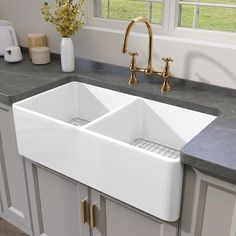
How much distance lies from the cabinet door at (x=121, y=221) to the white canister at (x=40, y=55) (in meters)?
1.01

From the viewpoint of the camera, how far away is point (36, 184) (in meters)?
1.74

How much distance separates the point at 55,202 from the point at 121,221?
42cm

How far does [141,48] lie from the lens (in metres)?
1.88

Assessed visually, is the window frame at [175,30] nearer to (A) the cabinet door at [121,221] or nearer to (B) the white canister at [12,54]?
(B) the white canister at [12,54]

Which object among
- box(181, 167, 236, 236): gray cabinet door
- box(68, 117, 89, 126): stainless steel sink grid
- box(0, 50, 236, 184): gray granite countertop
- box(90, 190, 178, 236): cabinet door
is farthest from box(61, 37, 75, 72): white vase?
box(181, 167, 236, 236): gray cabinet door

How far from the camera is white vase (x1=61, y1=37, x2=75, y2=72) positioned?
6.34ft

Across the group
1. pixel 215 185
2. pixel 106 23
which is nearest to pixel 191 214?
pixel 215 185

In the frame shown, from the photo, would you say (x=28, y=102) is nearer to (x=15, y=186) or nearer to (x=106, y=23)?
(x=15, y=186)

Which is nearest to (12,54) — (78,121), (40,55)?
(40,55)

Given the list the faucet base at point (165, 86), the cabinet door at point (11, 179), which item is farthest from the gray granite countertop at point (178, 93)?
the cabinet door at point (11, 179)

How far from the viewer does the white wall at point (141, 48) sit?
1657 mm

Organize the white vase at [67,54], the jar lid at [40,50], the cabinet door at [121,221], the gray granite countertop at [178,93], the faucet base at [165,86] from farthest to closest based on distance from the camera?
the jar lid at [40,50], the white vase at [67,54], the faucet base at [165,86], the cabinet door at [121,221], the gray granite countertop at [178,93]

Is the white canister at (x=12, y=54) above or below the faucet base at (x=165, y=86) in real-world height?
above

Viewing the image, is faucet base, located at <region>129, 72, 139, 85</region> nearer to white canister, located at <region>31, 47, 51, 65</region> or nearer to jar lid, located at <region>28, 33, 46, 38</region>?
white canister, located at <region>31, 47, 51, 65</region>
